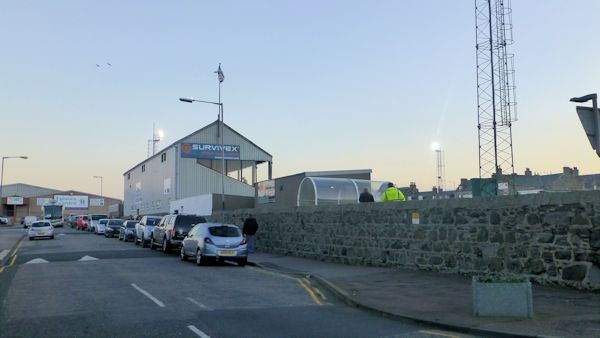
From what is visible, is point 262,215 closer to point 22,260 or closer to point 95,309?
point 22,260

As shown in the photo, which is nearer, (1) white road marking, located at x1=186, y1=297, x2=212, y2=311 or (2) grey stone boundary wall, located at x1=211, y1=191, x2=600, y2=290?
(1) white road marking, located at x1=186, y1=297, x2=212, y2=311

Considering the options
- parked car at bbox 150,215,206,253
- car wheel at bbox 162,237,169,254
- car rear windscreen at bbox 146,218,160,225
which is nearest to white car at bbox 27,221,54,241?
car rear windscreen at bbox 146,218,160,225

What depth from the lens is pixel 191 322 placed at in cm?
837

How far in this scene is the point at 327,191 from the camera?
23656 mm

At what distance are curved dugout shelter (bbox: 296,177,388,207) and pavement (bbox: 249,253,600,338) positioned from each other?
7.63m

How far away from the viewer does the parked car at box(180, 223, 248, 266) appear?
59.5ft

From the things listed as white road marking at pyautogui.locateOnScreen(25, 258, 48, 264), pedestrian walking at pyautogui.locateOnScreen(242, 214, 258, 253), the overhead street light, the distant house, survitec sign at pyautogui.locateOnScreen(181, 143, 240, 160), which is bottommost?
white road marking at pyautogui.locateOnScreen(25, 258, 48, 264)

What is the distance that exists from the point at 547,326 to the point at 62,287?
10.8 m

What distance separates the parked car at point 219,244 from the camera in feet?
59.5

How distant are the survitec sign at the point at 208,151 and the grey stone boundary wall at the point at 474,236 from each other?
32.0 meters

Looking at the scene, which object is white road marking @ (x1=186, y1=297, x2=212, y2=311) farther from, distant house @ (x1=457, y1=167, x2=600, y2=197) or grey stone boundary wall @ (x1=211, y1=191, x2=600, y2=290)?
distant house @ (x1=457, y1=167, x2=600, y2=197)

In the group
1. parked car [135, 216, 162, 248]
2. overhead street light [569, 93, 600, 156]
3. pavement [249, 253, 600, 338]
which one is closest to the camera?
pavement [249, 253, 600, 338]

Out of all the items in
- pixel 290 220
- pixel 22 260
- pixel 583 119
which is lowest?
pixel 22 260

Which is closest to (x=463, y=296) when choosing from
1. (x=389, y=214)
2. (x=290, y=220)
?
(x=389, y=214)
